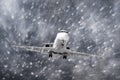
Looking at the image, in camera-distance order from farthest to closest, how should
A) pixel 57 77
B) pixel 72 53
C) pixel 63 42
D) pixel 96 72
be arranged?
pixel 57 77 → pixel 96 72 → pixel 72 53 → pixel 63 42

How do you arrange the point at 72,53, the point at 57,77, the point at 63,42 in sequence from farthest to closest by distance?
the point at 57,77
the point at 72,53
the point at 63,42

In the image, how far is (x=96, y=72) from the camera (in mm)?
160125

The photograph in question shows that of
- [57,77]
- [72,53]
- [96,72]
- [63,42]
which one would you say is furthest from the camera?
[57,77]

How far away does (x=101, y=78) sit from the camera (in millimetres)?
161125

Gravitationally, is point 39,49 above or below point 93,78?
above

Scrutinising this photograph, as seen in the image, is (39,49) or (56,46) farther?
(39,49)

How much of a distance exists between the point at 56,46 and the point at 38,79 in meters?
89.1

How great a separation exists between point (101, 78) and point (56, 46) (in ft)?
246

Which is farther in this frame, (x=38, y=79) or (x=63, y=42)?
(x=38, y=79)

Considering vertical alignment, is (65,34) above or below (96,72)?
above

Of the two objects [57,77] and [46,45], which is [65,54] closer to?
[46,45]

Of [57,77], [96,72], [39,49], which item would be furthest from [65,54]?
[57,77]

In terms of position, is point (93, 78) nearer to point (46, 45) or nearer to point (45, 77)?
point (45, 77)

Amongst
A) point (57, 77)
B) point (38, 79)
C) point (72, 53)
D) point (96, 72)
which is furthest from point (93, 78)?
point (72, 53)
